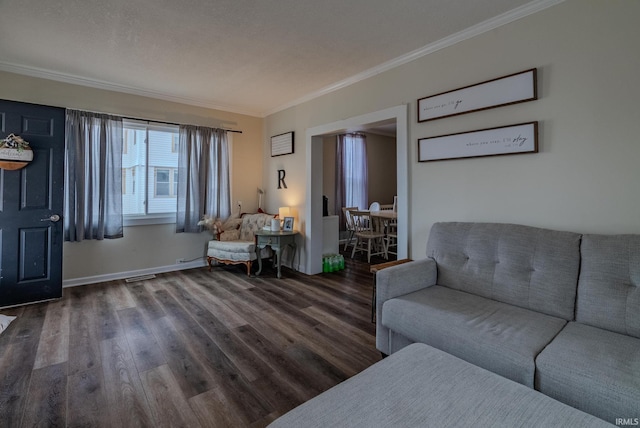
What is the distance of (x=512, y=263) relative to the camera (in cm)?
203

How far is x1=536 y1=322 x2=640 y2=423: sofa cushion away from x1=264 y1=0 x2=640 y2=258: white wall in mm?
898

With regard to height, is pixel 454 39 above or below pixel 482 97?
above

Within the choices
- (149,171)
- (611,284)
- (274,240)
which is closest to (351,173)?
(274,240)

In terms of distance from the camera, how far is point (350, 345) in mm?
2422

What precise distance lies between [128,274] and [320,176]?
3040 millimetres

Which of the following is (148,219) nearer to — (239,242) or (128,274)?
(128,274)

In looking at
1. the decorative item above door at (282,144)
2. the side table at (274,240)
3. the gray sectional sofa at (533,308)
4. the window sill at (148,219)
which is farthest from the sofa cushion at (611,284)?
the window sill at (148,219)

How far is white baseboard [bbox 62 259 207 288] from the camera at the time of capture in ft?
12.7

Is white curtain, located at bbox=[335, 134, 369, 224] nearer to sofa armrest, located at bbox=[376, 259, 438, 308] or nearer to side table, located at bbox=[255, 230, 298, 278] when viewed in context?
side table, located at bbox=[255, 230, 298, 278]

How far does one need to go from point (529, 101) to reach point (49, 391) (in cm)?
376

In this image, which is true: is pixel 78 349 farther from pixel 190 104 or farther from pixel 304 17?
pixel 190 104

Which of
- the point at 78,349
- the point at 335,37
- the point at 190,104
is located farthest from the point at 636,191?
the point at 190,104

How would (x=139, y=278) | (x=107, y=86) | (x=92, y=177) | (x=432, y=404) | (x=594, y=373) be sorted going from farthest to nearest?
(x=139, y=278) → (x=107, y=86) → (x=92, y=177) → (x=594, y=373) → (x=432, y=404)

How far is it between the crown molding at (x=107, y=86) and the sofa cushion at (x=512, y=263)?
3979mm
